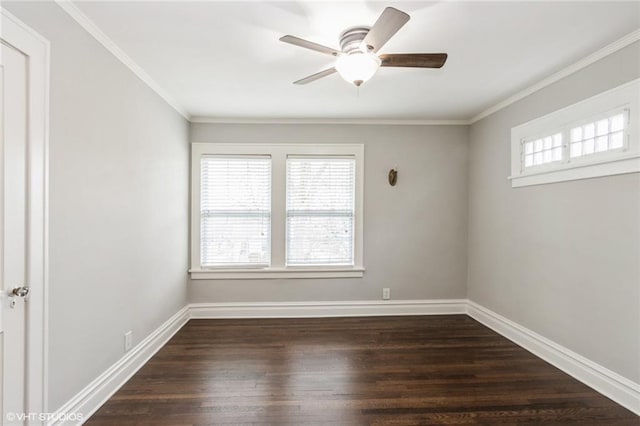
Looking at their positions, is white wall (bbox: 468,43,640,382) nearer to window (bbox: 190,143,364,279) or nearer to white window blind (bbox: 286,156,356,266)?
window (bbox: 190,143,364,279)

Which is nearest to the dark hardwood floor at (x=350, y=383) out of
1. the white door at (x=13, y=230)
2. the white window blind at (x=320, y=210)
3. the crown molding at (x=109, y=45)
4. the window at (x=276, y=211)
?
the white door at (x=13, y=230)

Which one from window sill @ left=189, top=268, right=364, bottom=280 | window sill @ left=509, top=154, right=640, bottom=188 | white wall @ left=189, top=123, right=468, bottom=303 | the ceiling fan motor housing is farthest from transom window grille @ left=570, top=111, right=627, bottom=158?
window sill @ left=189, top=268, right=364, bottom=280

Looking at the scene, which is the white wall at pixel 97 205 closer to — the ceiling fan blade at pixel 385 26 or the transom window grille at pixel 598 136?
the ceiling fan blade at pixel 385 26

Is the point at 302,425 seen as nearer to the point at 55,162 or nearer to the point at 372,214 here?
the point at 55,162

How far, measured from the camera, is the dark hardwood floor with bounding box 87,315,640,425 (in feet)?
6.63

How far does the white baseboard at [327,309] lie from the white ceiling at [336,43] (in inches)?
95.5

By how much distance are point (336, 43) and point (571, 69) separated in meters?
1.95

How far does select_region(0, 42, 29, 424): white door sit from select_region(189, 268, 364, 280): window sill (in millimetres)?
2297

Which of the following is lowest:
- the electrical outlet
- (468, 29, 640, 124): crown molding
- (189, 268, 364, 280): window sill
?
the electrical outlet

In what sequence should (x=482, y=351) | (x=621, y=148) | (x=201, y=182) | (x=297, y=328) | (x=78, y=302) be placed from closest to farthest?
(x=78, y=302)
(x=621, y=148)
(x=482, y=351)
(x=297, y=328)
(x=201, y=182)

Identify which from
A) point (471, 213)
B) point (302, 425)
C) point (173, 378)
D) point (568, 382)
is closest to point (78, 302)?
Result: point (173, 378)

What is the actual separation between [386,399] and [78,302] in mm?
2122

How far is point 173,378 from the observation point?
2465mm

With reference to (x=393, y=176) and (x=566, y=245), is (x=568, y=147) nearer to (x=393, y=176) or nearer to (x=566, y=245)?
(x=566, y=245)
